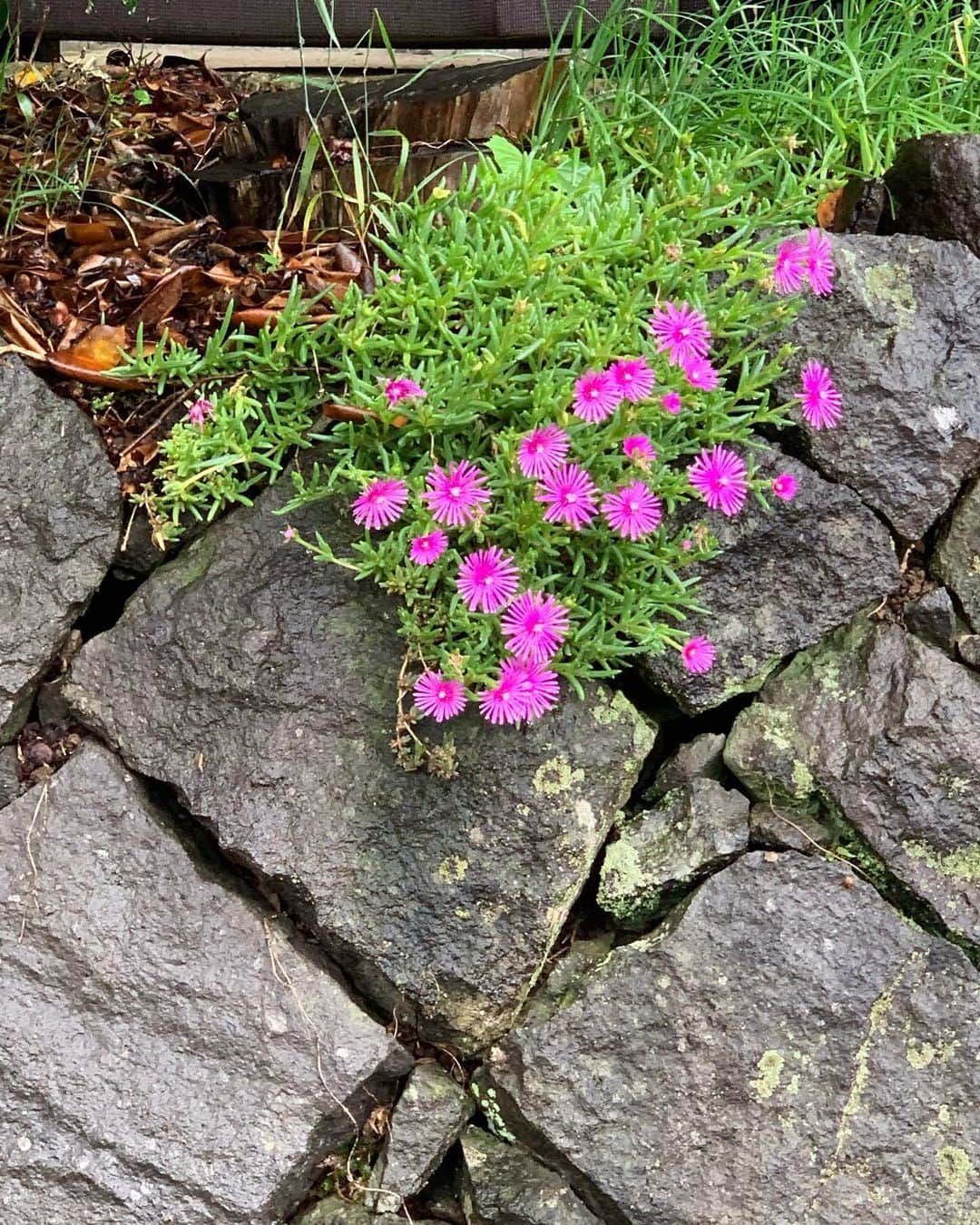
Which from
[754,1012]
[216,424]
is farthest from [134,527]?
[754,1012]

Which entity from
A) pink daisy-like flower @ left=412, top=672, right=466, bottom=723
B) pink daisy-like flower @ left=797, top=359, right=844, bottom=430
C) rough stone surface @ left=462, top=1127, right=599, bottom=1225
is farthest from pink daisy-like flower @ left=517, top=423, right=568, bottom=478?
rough stone surface @ left=462, top=1127, right=599, bottom=1225

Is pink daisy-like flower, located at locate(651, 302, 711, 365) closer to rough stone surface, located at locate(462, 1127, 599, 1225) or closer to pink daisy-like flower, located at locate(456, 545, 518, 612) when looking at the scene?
pink daisy-like flower, located at locate(456, 545, 518, 612)

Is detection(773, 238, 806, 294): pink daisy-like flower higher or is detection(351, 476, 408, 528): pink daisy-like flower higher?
detection(773, 238, 806, 294): pink daisy-like flower

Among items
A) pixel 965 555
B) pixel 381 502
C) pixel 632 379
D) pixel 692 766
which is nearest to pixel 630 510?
pixel 632 379

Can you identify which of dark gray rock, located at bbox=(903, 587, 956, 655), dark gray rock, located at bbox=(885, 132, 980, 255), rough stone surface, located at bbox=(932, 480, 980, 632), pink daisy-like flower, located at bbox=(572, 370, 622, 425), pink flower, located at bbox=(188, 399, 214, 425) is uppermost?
dark gray rock, located at bbox=(885, 132, 980, 255)

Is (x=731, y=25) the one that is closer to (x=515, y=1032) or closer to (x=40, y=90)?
(x=40, y=90)

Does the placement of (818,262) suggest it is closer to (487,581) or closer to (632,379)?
(632,379)

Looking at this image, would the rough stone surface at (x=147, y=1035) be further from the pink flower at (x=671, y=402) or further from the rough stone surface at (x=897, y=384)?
the rough stone surface at (x=897, y=384)
